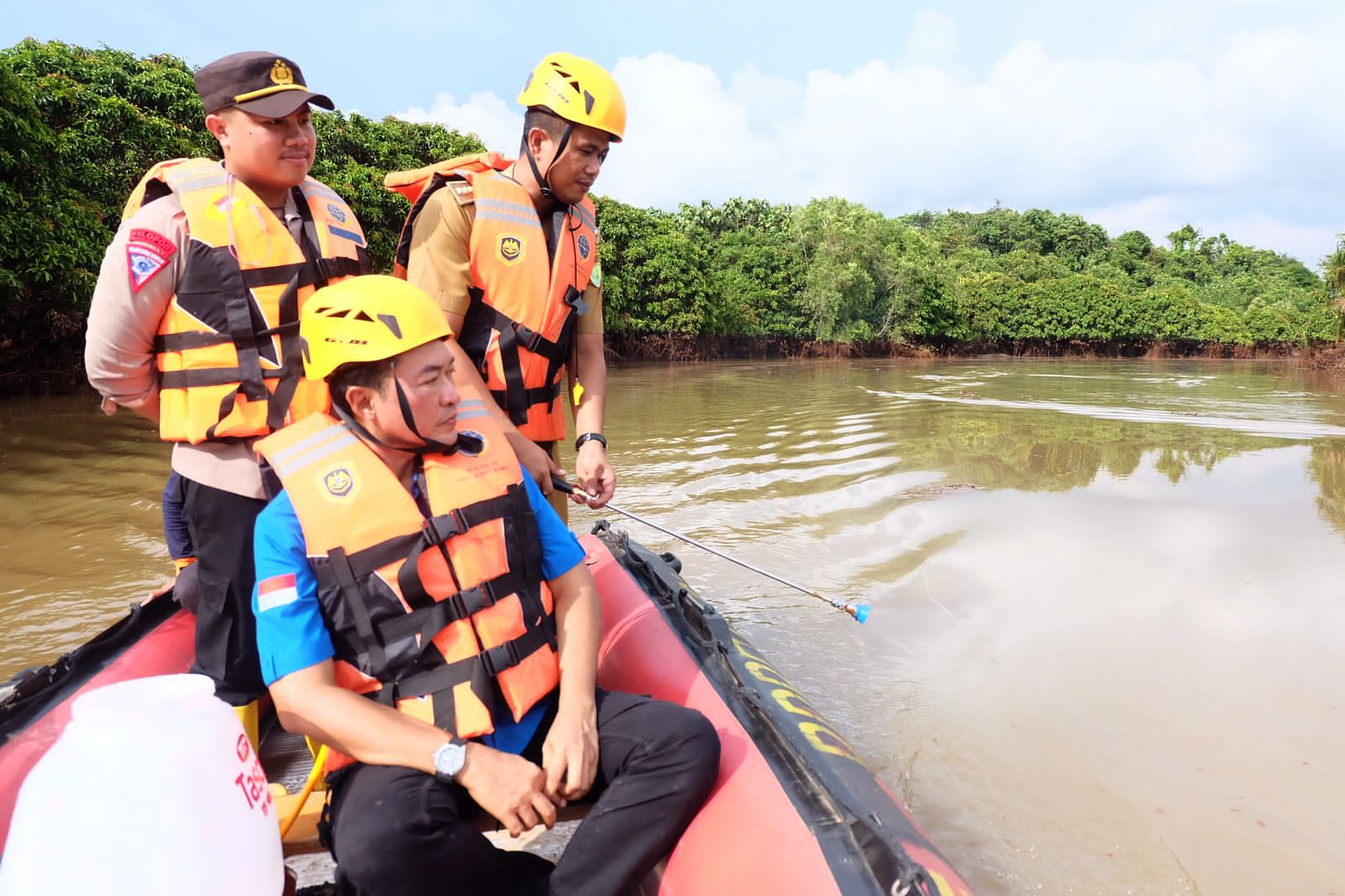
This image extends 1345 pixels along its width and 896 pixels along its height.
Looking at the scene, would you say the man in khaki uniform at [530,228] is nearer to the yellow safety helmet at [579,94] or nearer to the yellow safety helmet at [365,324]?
the yellow safety helmet at [579,94]

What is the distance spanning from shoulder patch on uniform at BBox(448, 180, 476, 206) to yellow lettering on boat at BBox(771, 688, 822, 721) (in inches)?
61.0

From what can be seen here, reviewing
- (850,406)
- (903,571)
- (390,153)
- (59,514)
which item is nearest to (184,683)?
(903,571)

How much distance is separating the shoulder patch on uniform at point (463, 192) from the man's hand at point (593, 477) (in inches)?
30.7

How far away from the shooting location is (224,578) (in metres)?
2.00

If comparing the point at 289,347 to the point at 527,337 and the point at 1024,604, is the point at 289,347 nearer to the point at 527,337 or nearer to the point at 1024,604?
the point at 527,337

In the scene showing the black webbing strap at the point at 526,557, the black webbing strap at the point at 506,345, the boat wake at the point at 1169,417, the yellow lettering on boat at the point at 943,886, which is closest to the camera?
the yellow lettering on boat at the point at 943,886

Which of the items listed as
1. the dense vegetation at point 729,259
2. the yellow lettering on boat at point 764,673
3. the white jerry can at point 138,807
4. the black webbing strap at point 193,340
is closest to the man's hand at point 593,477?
the yellow lettering on boat at point 764,673

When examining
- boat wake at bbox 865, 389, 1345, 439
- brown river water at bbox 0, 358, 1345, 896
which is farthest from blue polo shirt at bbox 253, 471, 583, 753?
boat wake at bbox 865, 389, 1345, 439

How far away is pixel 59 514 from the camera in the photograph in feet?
A: 18.2

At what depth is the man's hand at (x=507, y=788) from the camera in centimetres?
151

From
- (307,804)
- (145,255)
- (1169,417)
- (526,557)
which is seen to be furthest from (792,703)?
(1169,417)

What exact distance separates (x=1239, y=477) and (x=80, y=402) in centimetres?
1355

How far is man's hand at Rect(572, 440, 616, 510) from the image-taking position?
98.0 inches

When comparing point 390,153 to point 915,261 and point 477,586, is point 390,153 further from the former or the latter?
point 915,261
